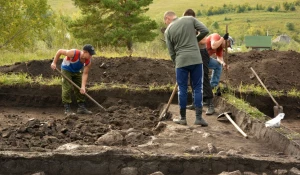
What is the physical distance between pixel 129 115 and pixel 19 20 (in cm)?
1104

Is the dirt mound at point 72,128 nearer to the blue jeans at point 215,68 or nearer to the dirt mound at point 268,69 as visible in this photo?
the blue jeans at point 215,68

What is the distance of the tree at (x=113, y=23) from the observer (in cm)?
2373

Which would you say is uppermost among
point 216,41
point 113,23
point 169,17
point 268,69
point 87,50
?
point 169,17

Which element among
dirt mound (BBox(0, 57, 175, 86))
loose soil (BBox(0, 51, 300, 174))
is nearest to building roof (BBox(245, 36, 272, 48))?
loose soil (BBox(0, 51, 300, 174))

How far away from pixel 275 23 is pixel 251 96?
74763mm

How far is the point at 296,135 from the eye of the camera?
6367 millimetres

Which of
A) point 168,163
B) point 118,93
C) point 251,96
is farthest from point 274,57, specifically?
point 168,163

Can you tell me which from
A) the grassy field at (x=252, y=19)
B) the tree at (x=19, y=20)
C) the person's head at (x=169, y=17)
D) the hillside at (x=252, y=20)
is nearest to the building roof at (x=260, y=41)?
the tree at (x=19, y=20)

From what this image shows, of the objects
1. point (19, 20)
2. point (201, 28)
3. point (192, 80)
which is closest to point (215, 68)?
point (192, 80)

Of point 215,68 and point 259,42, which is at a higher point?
point 215,68

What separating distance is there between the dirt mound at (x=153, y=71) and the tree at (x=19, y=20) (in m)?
5.49

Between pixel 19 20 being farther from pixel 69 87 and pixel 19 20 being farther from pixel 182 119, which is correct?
pixel 182 119

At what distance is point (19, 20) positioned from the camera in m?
18.2

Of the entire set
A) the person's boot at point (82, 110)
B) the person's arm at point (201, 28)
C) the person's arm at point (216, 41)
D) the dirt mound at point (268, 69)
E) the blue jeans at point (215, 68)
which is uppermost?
the person's arm at point (201, 28)
